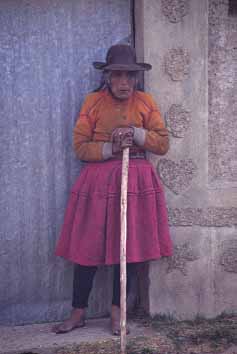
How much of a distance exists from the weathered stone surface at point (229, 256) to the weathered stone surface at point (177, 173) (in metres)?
0.58

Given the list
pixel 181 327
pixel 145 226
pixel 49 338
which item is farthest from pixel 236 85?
pixel 49 338

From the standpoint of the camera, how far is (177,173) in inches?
168

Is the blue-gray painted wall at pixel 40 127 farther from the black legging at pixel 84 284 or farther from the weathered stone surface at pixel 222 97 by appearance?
the weathered stone surface at pixel 222 97

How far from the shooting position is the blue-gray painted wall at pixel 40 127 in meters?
4.30

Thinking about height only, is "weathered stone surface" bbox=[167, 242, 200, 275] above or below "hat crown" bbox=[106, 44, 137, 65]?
below

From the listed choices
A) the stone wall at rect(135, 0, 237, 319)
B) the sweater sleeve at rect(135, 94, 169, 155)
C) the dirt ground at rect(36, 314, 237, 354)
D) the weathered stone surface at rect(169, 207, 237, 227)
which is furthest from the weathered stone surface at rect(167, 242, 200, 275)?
the sweater sleeve at rect(135, 94, 169, 155)

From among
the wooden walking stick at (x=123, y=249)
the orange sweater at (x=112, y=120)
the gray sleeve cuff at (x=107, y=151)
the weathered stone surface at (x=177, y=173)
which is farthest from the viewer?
the weathered stone surface at (x=177, y=173)

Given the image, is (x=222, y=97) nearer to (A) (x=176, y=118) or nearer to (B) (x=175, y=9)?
(A) (x=176, y=118)

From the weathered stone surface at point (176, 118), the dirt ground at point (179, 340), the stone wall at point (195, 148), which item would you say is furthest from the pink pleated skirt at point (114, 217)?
the dirt ground at point (179, 340)

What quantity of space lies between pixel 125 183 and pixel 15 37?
→ 1.55 meters

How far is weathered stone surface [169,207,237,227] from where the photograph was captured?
4.28m

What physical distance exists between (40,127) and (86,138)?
0.53 m

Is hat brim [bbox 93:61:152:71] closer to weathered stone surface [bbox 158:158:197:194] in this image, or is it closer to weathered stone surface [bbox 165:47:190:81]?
weathered stone surface [bbox 165:47:190:81]

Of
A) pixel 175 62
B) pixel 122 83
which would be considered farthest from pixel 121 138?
pixel 175 62
